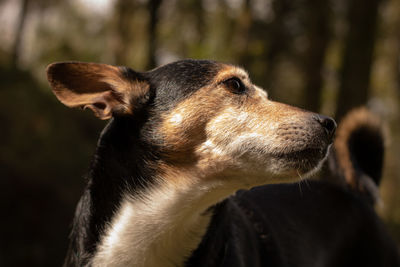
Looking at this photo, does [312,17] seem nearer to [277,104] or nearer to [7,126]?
[7,126]

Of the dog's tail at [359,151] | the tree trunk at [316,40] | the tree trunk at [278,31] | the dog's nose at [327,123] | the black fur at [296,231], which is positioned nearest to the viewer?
the dog's nose at [327,123]

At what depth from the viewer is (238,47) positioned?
11711 millimetres

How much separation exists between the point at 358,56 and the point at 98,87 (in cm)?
614

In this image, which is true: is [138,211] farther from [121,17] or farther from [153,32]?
[121,17]

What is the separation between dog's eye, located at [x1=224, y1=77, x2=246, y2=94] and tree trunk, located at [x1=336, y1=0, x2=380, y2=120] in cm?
509

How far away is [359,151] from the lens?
4.31 m

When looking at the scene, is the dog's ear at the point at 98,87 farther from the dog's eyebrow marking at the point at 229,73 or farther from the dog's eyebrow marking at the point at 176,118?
the dog's eyebrow marking at the point at 229,73

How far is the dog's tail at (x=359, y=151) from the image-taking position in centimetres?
415

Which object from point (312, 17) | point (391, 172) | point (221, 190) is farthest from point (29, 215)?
Result: point (391, 172)

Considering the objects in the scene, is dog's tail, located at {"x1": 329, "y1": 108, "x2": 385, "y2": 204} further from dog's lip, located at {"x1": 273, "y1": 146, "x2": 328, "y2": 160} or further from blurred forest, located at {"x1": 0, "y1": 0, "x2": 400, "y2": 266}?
dog's lip, located at {"x1": 273, "y1": 146, "x2": 328, "y2": 160}

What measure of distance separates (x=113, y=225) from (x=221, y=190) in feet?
2.36

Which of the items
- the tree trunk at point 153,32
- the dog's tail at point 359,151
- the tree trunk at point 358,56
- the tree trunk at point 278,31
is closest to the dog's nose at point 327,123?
the dog's tail at point 359,151

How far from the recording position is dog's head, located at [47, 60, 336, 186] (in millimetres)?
2713

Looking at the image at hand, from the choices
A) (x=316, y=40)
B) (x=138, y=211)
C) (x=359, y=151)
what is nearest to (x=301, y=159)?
(x=138, y=211)
